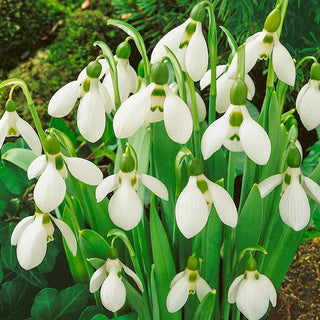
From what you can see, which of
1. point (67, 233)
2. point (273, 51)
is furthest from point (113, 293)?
point (273, 51)

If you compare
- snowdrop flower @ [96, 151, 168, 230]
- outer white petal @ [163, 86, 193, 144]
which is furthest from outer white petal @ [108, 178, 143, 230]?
outer white petal @ [163, 86, 193, 144]

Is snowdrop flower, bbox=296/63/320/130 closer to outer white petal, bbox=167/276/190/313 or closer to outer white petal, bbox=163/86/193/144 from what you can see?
outer white petal, bbox=163/86/193/144

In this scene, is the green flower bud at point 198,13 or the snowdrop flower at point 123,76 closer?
the green flower bud at point 198,13

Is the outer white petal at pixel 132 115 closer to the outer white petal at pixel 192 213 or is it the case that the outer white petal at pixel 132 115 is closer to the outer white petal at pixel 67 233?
the outer white petal at pixel 192 213

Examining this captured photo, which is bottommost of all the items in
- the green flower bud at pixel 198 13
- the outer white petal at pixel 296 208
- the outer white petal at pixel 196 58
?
the outer white petal at pixel 296 208

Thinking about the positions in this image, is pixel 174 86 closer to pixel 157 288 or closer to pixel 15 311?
pixel 157 288

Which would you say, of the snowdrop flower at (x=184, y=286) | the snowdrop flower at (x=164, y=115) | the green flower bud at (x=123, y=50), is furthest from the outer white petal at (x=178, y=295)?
the green flower bud at (x=123, y=50)

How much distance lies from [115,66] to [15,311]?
0.59 m

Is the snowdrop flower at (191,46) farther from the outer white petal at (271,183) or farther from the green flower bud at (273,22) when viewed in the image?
the outer white petal at (271,183)

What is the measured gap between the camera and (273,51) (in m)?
0.77

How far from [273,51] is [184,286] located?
37cm

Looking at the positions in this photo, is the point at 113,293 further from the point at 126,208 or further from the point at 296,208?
the point at 296,208

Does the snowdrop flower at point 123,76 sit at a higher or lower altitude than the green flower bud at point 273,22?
lower

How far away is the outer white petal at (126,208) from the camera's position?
2.42 ft
